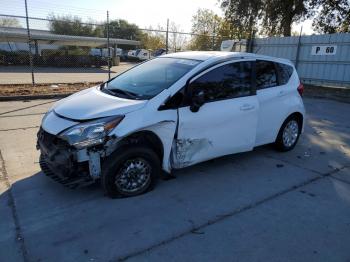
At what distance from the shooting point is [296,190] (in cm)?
457

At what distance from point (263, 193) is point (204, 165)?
1161 mm

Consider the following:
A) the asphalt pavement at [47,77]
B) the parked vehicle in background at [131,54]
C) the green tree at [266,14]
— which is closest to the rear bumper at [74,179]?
the asphalt pavement at [47,77]

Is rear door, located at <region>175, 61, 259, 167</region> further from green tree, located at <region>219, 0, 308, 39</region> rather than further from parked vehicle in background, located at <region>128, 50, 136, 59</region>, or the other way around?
parked vehicle in background, located at <region>128, 50, 136, 59</region>

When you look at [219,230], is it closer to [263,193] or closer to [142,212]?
[142,212]

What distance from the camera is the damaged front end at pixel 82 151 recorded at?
147 inches

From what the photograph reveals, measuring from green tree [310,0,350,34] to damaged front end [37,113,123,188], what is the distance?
63.8ft

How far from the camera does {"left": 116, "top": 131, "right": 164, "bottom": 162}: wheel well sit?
399cm

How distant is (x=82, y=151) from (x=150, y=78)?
5.17 ft

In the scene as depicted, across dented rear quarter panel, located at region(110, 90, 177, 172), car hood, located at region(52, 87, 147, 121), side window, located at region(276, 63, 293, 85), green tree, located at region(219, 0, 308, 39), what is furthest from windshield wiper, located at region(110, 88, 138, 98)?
green tree, located at region(219, 0, 308, 39)

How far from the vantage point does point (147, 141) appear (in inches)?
164

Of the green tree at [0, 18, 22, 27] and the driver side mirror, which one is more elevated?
the green tree at [0, 18, 22, 27]

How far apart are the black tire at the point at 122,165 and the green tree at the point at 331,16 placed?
62.5 ft

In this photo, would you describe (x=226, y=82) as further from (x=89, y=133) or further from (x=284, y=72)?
(x=89, y=133)

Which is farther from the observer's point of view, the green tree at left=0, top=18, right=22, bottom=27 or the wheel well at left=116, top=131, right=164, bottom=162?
the green tree at left=0, top=18, right=22, bottom=27
